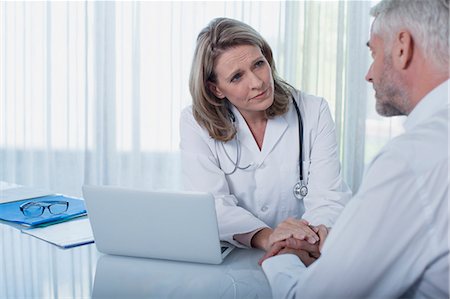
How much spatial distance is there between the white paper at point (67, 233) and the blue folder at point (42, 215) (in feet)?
0.07

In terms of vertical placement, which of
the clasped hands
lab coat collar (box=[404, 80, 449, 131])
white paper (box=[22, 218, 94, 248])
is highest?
lab coat collar (box=[404, 80, 449, 131])

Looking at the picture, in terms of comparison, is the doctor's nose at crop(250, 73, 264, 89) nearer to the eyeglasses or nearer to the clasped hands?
the clasped hands

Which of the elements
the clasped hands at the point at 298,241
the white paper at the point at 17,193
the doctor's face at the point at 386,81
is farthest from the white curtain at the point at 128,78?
the doctor's face at the point at 386,81

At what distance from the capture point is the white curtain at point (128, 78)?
12.4 ft

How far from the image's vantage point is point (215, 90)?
1905 mm

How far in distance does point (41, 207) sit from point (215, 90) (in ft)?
2.19

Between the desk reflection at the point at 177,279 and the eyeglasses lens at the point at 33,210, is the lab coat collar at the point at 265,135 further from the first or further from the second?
the eyeglasses lens at the point at 33,210

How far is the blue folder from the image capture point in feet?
5.35

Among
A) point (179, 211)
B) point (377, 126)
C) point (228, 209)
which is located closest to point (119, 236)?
point (179, 211)

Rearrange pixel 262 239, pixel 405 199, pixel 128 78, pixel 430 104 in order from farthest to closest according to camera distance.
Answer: pixel 128 78
pixel 262 239
pixel 430 104
pixel 405 199

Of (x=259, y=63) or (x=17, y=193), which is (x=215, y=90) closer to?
(x=259, y=63)

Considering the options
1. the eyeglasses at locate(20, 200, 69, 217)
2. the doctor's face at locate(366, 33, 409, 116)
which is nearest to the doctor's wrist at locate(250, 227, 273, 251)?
the doctor's face at locate(366, 33, 409, 116)

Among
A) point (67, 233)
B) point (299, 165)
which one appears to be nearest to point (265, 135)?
point (299, 165)

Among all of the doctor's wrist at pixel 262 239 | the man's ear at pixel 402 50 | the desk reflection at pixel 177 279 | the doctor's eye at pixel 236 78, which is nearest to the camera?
the man's ear at pixel 402 50
